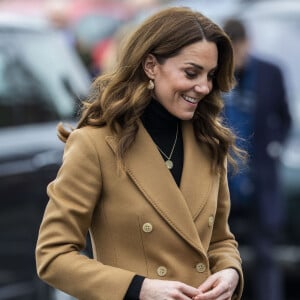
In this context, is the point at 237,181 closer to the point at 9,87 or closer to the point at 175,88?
the point at 9,87

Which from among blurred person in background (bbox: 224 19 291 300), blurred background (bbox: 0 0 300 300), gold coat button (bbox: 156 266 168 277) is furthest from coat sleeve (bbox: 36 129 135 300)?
blurred person in background (bbox: 224 19 291 300)

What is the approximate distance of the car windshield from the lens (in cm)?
655

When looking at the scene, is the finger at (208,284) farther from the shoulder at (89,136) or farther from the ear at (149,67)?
the ear at (149,67)

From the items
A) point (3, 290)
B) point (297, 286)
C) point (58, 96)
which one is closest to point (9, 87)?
point (58, 96)

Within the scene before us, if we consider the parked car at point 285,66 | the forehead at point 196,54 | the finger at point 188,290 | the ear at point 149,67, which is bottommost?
the parked car at point 285,66

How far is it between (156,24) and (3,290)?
118 inches

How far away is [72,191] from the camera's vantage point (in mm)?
3354

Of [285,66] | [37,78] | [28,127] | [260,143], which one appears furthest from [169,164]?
[285,66]

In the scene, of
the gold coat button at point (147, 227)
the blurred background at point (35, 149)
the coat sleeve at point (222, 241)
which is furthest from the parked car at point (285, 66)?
the gold coat button at point (147, 227)

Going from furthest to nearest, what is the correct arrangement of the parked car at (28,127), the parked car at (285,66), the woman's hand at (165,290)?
1. the parked car at (285,66)
2. the parked car at (28,127)
3. the woman's hand at (165,290)

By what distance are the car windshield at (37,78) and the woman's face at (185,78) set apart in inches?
120

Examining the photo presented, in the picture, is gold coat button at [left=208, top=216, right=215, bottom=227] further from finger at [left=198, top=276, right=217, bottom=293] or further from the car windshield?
the car windshield

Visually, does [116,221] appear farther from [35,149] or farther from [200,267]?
[35,149]

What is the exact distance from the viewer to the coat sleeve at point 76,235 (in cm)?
330
